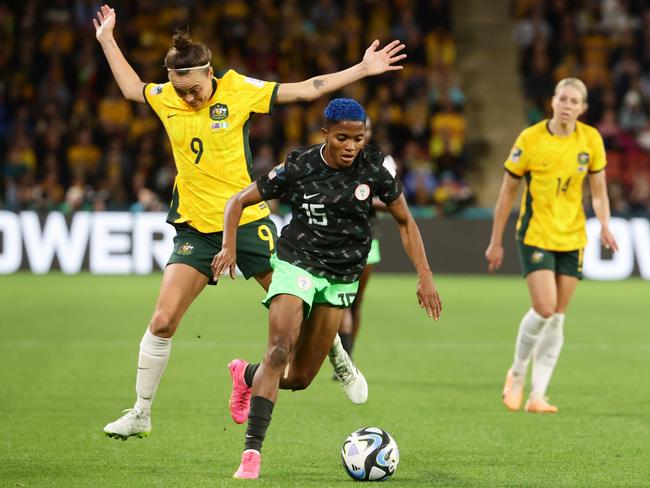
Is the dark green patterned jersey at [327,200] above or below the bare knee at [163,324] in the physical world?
above

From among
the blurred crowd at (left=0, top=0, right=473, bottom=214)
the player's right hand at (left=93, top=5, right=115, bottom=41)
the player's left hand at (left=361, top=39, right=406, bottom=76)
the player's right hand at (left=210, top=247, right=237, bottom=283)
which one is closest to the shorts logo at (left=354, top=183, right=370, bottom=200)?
the player's right hand at (left=210, top=247, right=237, bottom=283)

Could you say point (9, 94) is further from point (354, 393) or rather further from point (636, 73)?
point (354, 393)

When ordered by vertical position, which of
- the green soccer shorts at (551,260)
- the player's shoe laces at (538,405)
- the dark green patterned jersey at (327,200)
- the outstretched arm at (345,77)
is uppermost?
the outstretched arm at (345,77)

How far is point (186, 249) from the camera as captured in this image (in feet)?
23.8

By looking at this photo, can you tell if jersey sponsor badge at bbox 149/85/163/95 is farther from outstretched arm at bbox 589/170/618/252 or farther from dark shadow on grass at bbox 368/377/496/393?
dark shadow on grass at bbox 368/377/496/393

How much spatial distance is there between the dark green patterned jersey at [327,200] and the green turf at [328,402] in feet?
3.70

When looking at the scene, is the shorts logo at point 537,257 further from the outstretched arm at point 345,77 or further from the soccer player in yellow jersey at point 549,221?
the outstretched arm at point 345,77

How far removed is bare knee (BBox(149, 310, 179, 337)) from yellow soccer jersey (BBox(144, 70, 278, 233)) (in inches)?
22.7

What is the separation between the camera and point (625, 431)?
784 cm

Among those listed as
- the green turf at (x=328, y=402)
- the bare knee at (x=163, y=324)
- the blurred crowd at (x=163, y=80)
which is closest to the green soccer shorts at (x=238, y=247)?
the bare knee at (x=163, y=324)

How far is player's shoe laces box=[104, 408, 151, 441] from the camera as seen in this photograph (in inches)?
275

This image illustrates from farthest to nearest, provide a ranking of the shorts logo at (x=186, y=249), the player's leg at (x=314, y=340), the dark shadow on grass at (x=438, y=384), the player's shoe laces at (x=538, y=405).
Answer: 1. the dark shadow on grass at (x=438, y=384)
2. the player's shoe laces at (x=538, y=405)
3. the shorts logo at (x=186, y=249)
4. the player's leg at (x=314, y=340)

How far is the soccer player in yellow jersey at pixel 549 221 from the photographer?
8.75 m

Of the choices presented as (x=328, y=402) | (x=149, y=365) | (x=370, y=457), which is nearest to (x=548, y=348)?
(x=328, y=402)
